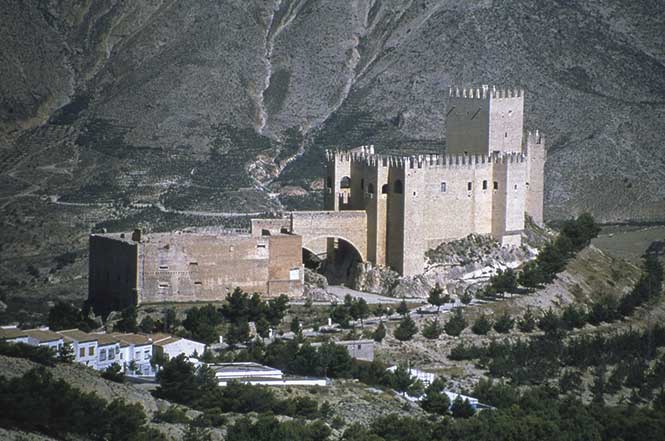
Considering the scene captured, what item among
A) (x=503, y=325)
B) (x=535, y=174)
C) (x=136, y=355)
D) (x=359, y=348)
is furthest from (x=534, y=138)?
(x=136, y=355)

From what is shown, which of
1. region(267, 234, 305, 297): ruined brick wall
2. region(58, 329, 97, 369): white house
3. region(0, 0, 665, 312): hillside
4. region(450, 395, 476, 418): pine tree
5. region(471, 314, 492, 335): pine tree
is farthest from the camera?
region(0, 0, 665, 312): hillside

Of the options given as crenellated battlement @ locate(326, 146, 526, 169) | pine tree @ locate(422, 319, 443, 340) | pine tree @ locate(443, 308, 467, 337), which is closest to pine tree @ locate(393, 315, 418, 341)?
pine tree @ locate(422, 319, 443, 340)

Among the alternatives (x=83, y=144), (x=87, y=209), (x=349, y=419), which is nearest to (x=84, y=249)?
(x=87, y=209)

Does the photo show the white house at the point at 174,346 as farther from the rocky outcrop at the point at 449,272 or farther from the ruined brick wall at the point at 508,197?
the ruined brick wall at the point at 508,197

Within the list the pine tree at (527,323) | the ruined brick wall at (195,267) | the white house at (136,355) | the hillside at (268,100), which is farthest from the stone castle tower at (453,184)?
the hillside at (268,100)

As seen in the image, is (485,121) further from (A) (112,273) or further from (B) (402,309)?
(A) (112,273)

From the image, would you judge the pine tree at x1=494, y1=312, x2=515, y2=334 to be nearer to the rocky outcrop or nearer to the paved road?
the rocky outcrop

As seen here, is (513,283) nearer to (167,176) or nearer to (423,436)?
(423,436)
